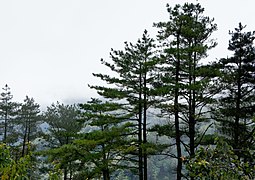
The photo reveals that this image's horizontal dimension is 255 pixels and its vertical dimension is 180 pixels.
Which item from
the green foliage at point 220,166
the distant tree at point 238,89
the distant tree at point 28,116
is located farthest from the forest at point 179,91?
the distant tree at point 28,116

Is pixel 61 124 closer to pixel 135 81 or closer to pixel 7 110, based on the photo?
pixel 7 110

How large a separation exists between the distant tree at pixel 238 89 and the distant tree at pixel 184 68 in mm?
1159

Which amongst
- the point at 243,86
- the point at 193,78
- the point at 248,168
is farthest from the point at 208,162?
the point at 243,86

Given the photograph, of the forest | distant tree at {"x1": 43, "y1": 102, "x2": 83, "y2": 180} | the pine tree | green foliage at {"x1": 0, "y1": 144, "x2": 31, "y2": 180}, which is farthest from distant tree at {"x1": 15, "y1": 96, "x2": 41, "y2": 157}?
green foliage at {"x1": 0, "y1": 144, "x2": 31, "y2": 180}

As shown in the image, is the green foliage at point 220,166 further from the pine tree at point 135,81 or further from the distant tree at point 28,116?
the distant tree at point 28,116

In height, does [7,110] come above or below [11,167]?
above

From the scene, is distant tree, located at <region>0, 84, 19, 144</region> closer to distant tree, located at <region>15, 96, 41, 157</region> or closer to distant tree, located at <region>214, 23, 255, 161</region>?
distant tree, located at <region>15, 96, 41, 157</region>

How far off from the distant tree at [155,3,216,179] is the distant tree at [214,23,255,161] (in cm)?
116

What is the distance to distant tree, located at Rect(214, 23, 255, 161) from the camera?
15016 millimetres

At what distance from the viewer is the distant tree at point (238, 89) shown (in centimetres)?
1502

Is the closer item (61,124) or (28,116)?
(61,124)

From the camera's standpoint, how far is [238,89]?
15.6 metres

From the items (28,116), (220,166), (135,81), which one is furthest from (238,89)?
(28,116)

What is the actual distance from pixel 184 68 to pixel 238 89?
3108 millimetres
